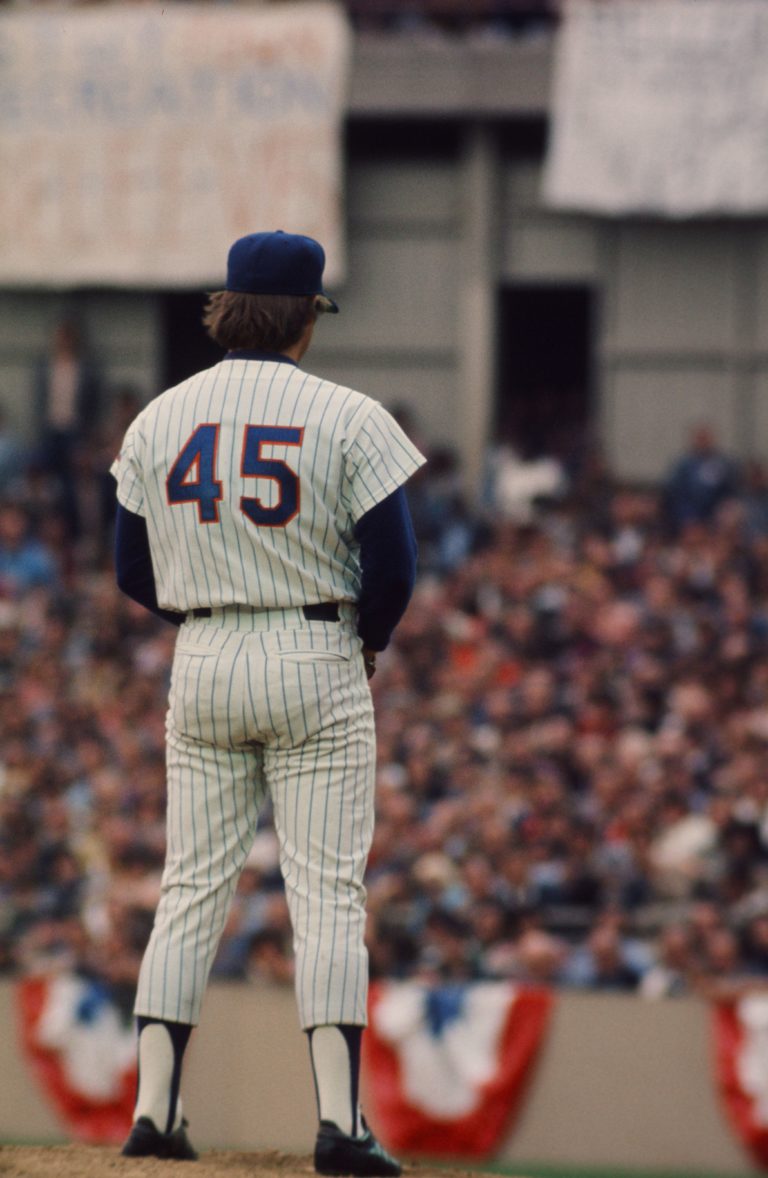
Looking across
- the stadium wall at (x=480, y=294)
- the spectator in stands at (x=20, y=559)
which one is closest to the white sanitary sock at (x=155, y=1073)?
the spectator in stands at (x=20, y=559)

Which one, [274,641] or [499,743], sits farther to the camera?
[499,743]

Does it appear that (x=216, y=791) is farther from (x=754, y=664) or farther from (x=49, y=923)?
(x=754, y=664)

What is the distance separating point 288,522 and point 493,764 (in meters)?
8.97

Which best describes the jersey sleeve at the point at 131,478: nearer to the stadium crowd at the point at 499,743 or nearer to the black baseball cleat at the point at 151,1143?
the black baseball cleat at the point at 151,1143

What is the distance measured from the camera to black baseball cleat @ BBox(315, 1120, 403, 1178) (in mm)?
4695

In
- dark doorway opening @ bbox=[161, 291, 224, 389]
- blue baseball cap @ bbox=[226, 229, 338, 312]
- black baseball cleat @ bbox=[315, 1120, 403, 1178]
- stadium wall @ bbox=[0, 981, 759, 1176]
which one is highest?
blue baseball cap @ bbox=[226, 229, 338, 312]

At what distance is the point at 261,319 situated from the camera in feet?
15.9

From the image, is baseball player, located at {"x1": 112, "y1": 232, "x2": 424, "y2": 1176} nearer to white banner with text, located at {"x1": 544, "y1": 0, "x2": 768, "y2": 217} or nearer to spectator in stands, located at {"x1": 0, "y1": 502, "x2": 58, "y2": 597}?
spectator in stands, located at {"x1": 0, "y1": 502, "x2": 58, "y2": 597}

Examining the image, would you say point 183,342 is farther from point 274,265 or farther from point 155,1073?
point 155,1073

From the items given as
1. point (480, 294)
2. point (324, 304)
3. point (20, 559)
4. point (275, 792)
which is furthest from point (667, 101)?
point (275, 792)

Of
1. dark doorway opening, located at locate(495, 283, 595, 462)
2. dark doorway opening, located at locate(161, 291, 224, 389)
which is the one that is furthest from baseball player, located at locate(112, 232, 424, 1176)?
dark doorway opening, located at locate(161, 291, 224, 389)

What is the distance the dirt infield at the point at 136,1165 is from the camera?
15.2 feet

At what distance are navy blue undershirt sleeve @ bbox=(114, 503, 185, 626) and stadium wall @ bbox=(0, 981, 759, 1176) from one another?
629 centimetres

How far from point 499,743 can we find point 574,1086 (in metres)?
3.11
